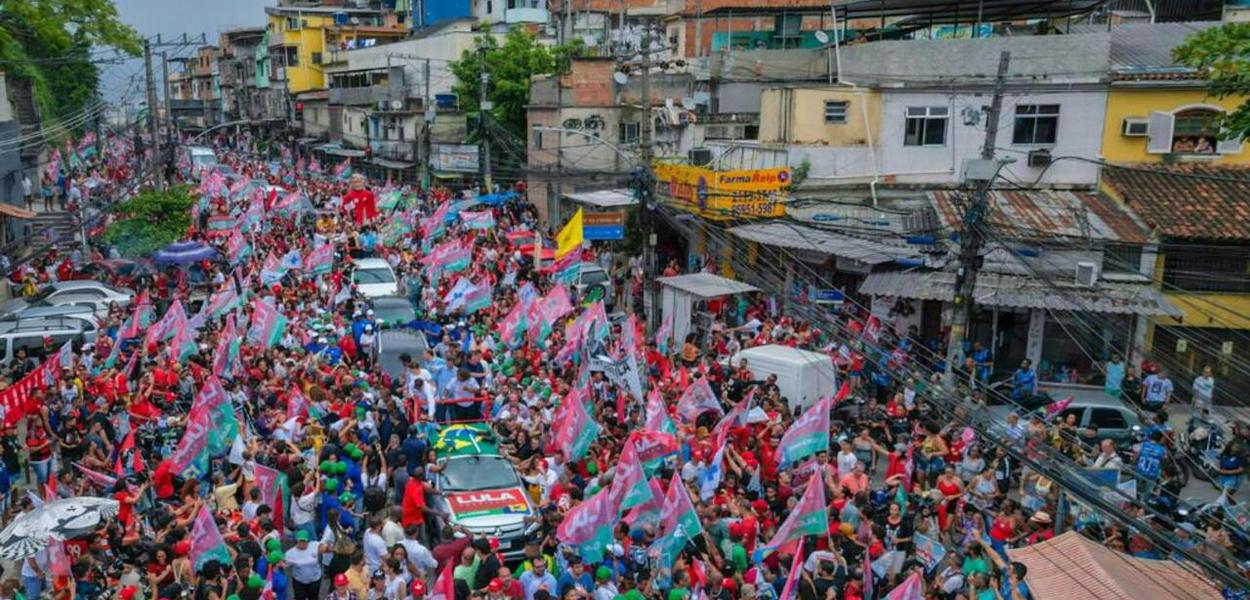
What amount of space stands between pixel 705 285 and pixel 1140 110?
35.3ft

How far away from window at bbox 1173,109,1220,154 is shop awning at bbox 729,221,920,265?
684 centimetres

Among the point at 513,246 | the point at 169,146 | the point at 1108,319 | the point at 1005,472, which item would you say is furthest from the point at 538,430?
the point at 169,146

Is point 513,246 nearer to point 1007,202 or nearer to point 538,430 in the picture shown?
point 1007,202

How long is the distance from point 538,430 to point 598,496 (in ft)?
12.8

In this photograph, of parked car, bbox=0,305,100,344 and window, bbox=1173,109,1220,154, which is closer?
parked car, bbox=0,305,100,344

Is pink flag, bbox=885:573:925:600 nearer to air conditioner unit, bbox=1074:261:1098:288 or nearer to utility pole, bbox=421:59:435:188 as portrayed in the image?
air conditioner unit, bbox=1074:261:1098:288

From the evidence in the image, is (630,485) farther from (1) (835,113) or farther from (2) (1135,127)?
(2) (1135,127)

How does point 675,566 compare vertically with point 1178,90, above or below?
below

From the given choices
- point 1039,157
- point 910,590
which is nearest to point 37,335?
point 910,590

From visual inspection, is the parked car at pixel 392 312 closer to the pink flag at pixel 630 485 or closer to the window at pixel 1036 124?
the pink flag at pixel 630 485

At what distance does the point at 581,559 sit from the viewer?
10805 millimetres

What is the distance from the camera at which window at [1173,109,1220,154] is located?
23469 mm

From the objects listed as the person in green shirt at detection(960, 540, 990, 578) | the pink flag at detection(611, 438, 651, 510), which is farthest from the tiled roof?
the pink flag at detection(611, 438, 651, 510)

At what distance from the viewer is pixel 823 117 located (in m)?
26.7
